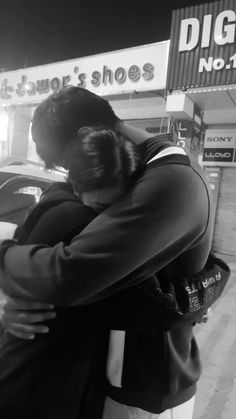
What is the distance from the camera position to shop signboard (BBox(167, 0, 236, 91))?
4.39 meters

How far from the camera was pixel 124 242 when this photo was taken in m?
0.58

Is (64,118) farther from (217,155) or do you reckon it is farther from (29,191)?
(217,155)

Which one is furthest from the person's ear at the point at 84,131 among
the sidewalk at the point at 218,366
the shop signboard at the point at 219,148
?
the shop signboard at the point at 219,148

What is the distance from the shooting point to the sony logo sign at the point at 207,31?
436 cm

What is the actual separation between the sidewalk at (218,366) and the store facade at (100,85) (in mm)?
3002

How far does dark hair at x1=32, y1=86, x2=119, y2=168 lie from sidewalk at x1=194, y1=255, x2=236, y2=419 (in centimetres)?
198

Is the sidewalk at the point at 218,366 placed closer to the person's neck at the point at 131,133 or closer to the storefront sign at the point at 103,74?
the person's neck at the point at 131,133

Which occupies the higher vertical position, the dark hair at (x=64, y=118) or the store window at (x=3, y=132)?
the dark hair at (x=64, y=118)

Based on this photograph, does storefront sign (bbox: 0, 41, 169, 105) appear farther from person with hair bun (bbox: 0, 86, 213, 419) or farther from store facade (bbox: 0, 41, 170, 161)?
person with hair bun (bbox: 0, 86, 213, 419)

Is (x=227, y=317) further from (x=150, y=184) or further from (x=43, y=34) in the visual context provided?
(x=43, y=34)

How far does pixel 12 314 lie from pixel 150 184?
384mm

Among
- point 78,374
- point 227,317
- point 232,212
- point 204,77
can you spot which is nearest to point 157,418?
point 78,374

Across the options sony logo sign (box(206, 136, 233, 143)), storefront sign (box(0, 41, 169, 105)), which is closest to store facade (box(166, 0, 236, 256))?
storefront sign (box(0, 41, 169, 105))

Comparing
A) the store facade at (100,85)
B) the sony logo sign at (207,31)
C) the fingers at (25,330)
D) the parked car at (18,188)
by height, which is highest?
the sony logo sign at (207,31)
